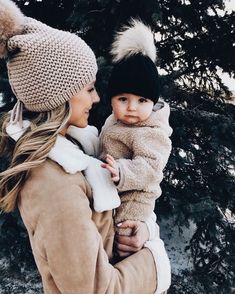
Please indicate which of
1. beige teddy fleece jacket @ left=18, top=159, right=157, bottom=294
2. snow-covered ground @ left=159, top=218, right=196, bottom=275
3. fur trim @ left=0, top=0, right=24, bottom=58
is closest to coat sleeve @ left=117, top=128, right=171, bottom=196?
beige teddy fleece jacket @ left=18, top=159, right=157, bottom=294

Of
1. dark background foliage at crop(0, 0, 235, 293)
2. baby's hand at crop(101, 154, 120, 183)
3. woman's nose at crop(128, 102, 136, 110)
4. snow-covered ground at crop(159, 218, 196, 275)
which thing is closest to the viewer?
baby's hand at crop(101, 154, 120, 183)

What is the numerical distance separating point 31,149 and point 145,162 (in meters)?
0.56

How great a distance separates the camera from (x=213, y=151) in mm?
3898

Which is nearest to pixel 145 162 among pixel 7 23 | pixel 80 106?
pixel 80 106

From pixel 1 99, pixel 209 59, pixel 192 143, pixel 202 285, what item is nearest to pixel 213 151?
pixel 192 143

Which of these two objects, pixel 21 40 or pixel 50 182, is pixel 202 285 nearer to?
pixel 50 182

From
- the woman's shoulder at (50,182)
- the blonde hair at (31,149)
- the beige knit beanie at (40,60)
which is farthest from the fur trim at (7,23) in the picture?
the woman's shoulder at (50,182)

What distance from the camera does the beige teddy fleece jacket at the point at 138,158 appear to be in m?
1.72

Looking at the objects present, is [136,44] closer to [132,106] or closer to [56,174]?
[132,106]

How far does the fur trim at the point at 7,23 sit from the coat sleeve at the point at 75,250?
655mm

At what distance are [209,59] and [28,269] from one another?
3096 mm

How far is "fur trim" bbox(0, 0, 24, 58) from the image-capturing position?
58.7 inches

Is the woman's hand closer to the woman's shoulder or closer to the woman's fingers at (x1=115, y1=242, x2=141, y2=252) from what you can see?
the woman's fingers at (x1=115, y1=242, x2=141, y2=252)

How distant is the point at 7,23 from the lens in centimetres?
150
